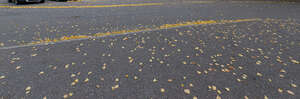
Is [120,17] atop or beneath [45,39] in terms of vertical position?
atop

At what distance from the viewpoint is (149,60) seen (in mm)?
4301

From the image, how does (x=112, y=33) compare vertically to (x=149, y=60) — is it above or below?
above

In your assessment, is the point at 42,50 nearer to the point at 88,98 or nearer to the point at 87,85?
the point at 87,85

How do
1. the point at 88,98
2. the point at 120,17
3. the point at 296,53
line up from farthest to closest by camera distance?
the point at 120,17, the point at 296,53, the point at 88,98

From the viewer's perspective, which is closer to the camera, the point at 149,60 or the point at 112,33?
the point at 149,60

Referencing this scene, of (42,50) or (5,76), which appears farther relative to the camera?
(42,50)

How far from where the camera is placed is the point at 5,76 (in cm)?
362

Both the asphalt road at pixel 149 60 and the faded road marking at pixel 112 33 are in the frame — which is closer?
the asphalt road at pixel 149 60

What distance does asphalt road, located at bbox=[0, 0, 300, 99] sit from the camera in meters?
3.20

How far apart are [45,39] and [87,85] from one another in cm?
340

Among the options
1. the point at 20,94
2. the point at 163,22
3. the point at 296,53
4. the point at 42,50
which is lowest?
the point at 20,94

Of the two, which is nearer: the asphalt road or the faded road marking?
the asphalt road

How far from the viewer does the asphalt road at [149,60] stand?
3203 mm

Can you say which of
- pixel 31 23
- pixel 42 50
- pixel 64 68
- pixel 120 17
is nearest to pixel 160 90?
pixel 64 68
